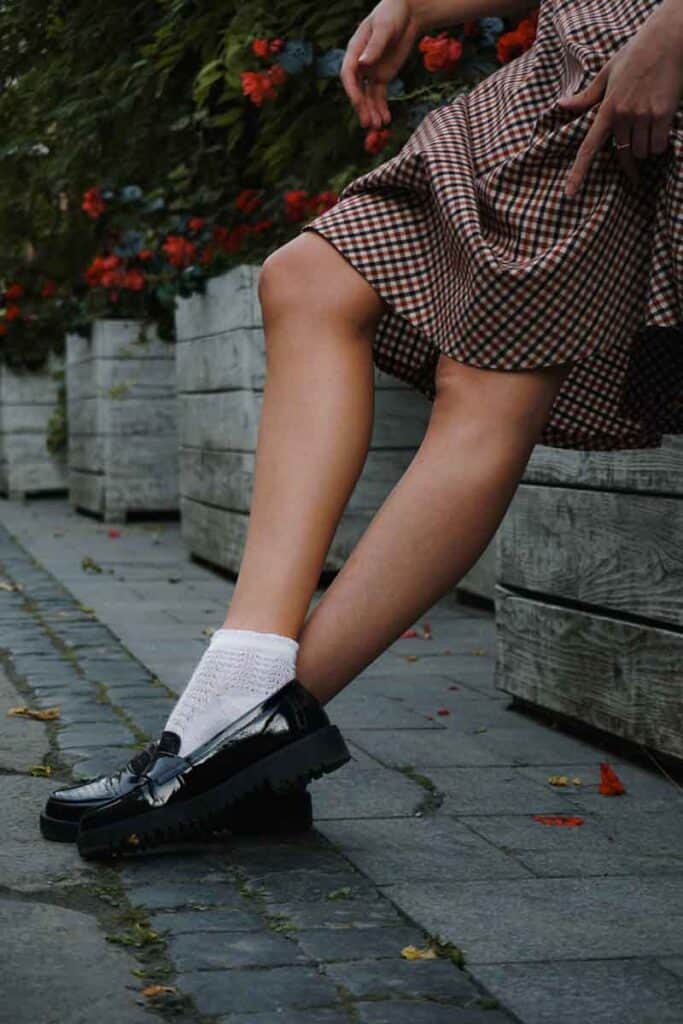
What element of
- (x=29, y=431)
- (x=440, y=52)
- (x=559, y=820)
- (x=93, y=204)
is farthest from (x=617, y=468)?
(x=29, y=431)

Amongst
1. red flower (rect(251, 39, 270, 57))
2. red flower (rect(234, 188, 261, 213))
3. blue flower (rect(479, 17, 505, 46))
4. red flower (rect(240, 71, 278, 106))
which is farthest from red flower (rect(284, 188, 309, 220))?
blue flower (rect(479, 17, 505, 46))

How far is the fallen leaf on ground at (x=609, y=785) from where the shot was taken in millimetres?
2732

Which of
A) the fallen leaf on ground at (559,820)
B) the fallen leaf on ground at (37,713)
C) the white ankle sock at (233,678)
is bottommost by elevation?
the fallen leaf on ground at (559,820)

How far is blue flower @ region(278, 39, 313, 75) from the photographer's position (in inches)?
179

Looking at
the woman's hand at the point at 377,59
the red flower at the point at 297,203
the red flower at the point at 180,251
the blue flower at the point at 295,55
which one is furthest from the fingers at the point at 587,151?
the red flower at the point at 180,251

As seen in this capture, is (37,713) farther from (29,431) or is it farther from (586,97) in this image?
(29,431)

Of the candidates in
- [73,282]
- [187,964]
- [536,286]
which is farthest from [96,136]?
[73,282]

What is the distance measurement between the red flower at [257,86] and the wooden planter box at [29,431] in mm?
6182

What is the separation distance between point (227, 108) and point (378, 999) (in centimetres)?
418

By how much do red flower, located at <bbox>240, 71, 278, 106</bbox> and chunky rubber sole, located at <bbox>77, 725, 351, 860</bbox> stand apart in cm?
270

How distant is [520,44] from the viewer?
11.9 ft

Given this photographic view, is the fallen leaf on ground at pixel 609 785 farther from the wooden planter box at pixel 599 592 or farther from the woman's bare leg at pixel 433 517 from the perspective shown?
the woman's bare leg at pixel 433 517

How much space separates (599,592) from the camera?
3113mm

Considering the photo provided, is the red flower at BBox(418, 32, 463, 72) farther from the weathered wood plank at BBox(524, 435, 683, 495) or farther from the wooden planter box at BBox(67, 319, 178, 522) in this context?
the wooden planter box at BBox(67, 319, 178, 522)
